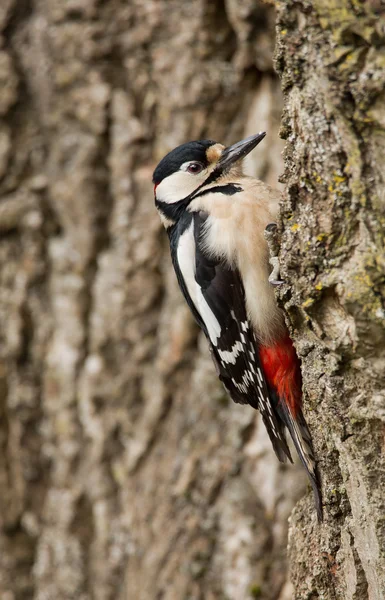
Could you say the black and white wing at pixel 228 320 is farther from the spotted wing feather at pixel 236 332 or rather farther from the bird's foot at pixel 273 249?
the bird's foot at pixel 273 249

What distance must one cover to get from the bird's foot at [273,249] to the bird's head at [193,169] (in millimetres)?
735

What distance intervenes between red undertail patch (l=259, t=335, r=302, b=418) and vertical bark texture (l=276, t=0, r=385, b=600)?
1.20ft

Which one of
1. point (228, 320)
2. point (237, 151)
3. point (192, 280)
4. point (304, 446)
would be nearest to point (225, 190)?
point (237, 151)

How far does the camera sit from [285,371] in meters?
2.57

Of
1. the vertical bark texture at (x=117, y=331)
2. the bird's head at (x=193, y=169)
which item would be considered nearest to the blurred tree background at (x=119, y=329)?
the vertical bark texture at (x=117, y=331)

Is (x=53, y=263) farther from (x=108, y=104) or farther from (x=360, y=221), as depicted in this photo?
(x=360, y=221)

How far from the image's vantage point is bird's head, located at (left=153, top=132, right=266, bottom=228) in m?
3.00

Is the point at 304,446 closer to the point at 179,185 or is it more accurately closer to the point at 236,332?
the point at 236,332

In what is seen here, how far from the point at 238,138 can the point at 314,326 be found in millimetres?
1992

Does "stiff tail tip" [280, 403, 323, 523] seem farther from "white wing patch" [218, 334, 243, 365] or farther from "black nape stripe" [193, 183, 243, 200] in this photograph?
"black nape stripe" [193, 183, 243, 200]

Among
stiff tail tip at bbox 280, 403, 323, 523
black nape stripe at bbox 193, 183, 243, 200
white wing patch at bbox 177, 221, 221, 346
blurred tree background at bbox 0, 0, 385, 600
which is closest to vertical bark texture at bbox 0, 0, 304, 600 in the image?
blurred tree background at bbox 0, 0, 385, 600

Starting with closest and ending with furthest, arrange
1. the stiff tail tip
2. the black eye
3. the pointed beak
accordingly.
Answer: the stiff tail tip, the pointed beak, the black eye

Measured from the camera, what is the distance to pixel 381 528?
1879mm

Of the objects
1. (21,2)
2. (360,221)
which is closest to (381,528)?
(360,221)
